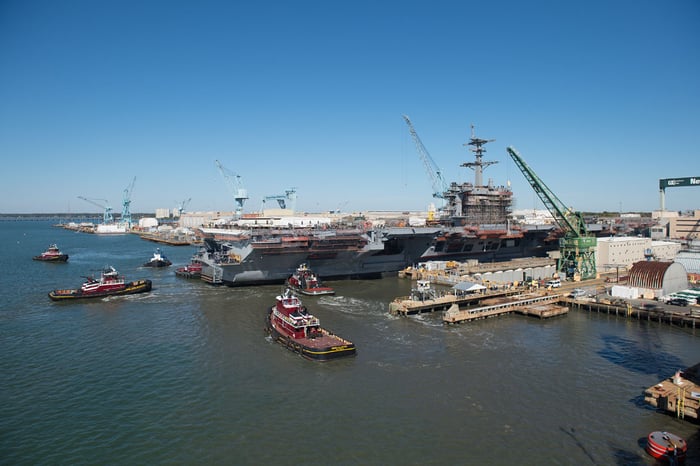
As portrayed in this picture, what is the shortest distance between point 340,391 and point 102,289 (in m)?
21.3

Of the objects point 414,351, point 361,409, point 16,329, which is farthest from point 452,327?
point 16,329

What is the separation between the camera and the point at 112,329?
21.1 meters

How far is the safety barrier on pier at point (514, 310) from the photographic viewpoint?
2238 centimetres

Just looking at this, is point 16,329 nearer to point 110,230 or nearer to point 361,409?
point 361,409

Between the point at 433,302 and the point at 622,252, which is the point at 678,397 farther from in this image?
the point at 622,252

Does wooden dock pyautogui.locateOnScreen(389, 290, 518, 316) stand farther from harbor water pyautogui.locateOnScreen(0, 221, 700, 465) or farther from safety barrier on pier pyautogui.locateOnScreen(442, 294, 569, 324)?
safety barrier on pier pyautogui.locateOnScreen(442, 294, 569, 324)

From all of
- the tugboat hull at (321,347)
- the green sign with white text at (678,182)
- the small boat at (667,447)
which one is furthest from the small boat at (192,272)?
the green sign with white text at (678,182)

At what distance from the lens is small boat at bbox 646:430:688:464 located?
32.2 feet

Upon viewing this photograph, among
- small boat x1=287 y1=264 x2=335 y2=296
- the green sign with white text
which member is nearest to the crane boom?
small boat x1=287 y1=264 x2=335 y2=296

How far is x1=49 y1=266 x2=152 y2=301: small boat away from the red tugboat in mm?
13937

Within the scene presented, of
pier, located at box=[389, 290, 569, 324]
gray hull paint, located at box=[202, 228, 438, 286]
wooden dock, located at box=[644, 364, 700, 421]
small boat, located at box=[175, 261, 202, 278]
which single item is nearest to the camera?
wooden dock, located at box=[644, 364, 700, 421]

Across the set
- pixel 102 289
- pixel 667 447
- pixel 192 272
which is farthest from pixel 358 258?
pixel 667 447

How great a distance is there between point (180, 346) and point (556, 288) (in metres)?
22.6

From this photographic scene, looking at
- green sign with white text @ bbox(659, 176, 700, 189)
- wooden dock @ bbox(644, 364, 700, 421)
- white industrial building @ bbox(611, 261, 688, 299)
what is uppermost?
green sign with white text @ bbox(659, 176, 700, 189)
